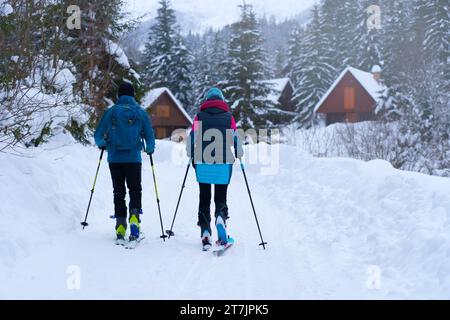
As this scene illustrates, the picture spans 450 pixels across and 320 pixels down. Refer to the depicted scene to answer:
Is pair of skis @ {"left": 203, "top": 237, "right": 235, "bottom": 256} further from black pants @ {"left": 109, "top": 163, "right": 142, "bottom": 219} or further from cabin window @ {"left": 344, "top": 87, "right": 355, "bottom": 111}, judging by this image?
cabin window @ {"left": 344, "top": 87, "right": 355, "bottom": 111}

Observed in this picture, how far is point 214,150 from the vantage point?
5.63m

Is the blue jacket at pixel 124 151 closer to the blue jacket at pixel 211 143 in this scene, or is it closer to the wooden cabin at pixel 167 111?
the blue jacket at pixel 211 143

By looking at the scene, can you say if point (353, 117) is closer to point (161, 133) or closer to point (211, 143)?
point (161, 133)

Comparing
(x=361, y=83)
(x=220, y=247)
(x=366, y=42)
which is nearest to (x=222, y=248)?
(x=220, y=247)

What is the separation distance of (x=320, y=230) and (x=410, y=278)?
7.10 ft

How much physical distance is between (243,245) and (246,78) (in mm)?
25268

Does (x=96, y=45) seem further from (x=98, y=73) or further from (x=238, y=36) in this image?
(x=238, y=36)

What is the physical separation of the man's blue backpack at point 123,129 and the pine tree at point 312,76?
40.2 metres

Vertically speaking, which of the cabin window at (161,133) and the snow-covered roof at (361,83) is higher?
the snow-covered roof at (361,83)

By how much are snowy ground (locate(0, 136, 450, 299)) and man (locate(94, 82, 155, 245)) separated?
474mm

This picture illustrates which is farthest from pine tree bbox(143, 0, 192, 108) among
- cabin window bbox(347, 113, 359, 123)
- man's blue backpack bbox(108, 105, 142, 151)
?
man's blue backpack bbox(108, 105, 142, 151)

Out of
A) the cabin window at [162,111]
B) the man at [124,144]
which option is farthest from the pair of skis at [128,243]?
the cabin window at [162,111]

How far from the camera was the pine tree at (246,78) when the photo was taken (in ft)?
97.8

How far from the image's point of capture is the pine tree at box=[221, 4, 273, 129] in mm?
29812
